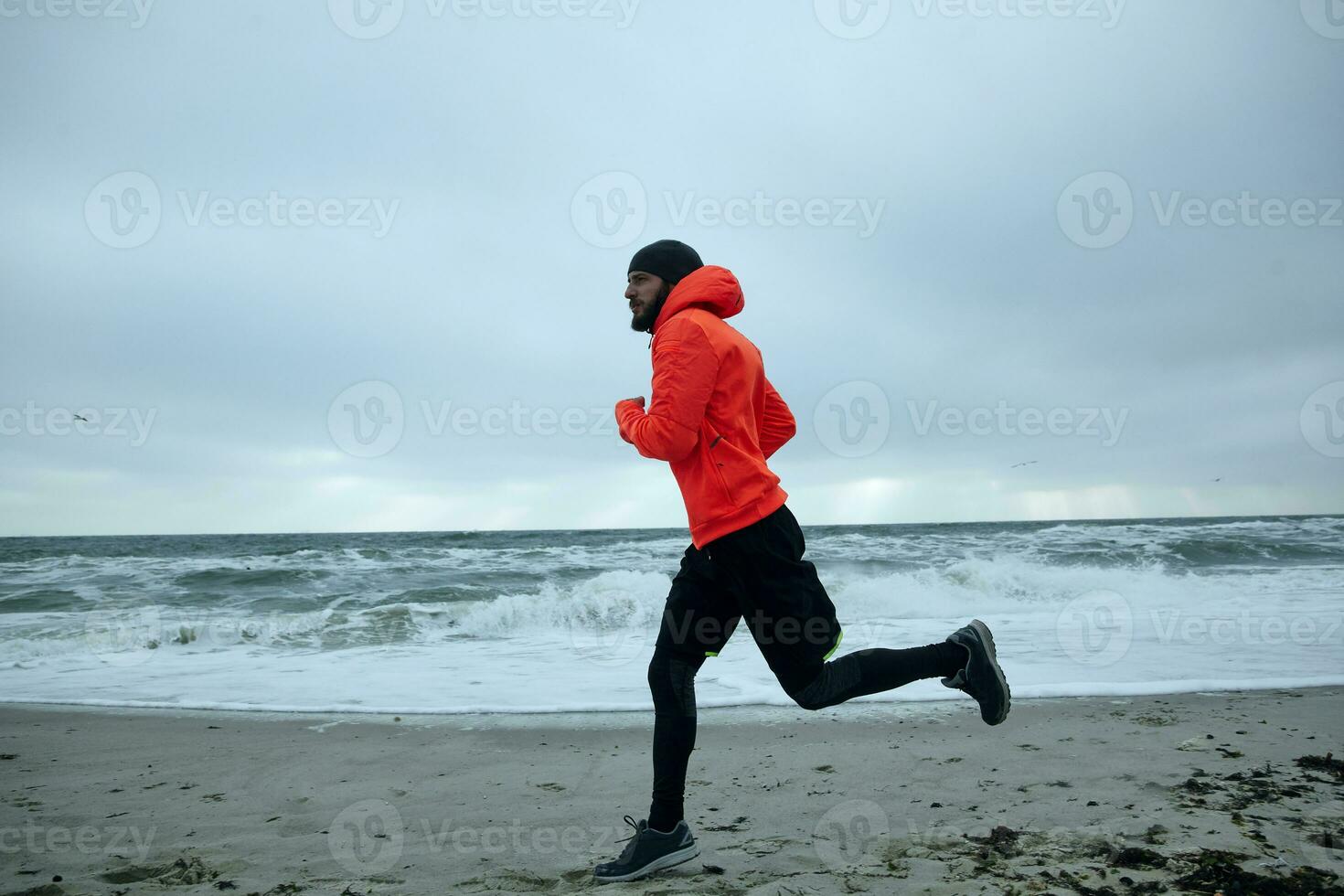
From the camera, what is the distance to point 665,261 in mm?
2639

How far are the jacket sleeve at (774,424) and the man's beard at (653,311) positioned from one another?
48 cm

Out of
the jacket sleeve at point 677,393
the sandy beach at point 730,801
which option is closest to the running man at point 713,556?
the jacket sleeve at point 677,393

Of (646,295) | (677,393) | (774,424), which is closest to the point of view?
(677,393)

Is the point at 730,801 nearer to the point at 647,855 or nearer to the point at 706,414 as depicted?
the point at 647,855

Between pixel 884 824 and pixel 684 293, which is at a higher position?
pixel 684 293

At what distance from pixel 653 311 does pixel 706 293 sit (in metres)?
0.19

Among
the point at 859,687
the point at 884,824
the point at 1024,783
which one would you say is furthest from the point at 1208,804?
the point at 859,687

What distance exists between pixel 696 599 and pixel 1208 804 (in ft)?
6.38

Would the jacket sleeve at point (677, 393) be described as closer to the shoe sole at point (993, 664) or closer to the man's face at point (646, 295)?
the man's face at point (646, 295)

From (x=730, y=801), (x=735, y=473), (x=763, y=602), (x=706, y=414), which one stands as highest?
(x=706, y=414)

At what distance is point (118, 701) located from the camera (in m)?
5.90

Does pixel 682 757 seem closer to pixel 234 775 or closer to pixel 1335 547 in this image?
pixel 234 775

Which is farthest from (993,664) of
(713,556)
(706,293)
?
(706,293)

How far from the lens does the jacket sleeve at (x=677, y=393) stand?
2340mm
